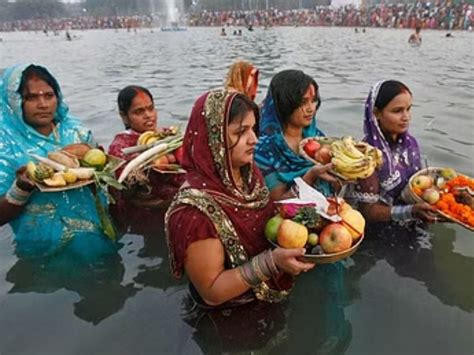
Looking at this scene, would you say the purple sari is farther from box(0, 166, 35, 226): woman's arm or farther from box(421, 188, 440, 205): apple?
box(0, 166, 35, 226): woman's arm

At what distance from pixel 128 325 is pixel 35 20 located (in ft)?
385

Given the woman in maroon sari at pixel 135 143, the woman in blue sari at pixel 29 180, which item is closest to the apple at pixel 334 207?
the woman in maroon sari at pixel 135 143

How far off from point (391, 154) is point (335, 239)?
68.2 inches

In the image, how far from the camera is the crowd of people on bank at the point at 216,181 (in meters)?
2.24

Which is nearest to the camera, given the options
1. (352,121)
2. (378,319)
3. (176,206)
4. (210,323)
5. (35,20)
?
(176,206)

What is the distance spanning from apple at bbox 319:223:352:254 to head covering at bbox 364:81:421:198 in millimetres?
1554

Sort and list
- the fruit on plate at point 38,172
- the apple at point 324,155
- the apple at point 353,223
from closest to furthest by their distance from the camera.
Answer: the apple at point 353,223 → the fruit on plate at point 38,172 → the apple at point 324,155

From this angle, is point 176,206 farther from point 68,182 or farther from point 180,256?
point 68,182

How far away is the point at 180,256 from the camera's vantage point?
2.31 metres

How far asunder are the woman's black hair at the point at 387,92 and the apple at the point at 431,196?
808 mm

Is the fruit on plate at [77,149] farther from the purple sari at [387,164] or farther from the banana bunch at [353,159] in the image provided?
the purple sari at [387,164]

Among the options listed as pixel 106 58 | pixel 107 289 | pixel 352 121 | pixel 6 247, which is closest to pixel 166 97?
pixel 352 121

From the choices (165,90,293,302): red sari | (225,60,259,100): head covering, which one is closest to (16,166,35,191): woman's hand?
(165,90,293,302): red sari

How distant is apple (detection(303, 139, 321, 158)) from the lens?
11.3 feet
